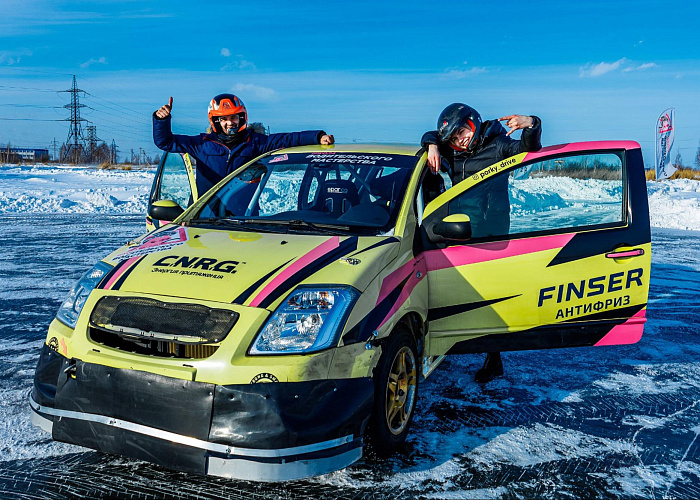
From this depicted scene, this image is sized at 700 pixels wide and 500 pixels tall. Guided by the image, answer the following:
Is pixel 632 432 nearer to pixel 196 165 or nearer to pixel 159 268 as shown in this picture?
pixel 159 268

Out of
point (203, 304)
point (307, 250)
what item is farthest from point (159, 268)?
point (307, 250)

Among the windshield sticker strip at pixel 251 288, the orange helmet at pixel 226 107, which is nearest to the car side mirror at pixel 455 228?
the windshield sticker strip at pixel 251 288

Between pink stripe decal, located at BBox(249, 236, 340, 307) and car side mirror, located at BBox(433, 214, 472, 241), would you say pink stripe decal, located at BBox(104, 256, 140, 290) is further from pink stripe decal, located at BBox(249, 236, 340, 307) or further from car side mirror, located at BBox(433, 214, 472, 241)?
car side mirror, located at BBox(433, 214, 472, 241)

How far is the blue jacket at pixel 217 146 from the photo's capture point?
6199 millimetres

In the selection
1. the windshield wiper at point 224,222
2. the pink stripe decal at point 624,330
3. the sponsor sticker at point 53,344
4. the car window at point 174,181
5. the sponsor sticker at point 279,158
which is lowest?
the pink stripe decal at point 624,330

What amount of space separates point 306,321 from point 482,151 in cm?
274

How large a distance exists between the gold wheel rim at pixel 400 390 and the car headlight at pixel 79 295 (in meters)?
1.60

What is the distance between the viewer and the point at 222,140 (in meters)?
6.20

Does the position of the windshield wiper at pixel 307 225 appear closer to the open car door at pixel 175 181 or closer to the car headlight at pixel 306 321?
the car headlight at pixel 306 321

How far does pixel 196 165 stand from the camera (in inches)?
252

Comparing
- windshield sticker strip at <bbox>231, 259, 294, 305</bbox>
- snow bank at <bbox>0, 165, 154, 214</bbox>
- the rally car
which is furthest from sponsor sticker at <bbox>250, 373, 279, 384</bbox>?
snow bank at <bbox>0, 165, 154, 214</bbox>

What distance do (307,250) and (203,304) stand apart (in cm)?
71

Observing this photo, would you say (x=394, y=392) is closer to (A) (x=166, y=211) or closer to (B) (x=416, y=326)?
(B) (x=416, y=326)

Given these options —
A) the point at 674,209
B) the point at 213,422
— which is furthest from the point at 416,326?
the point at 674,209
